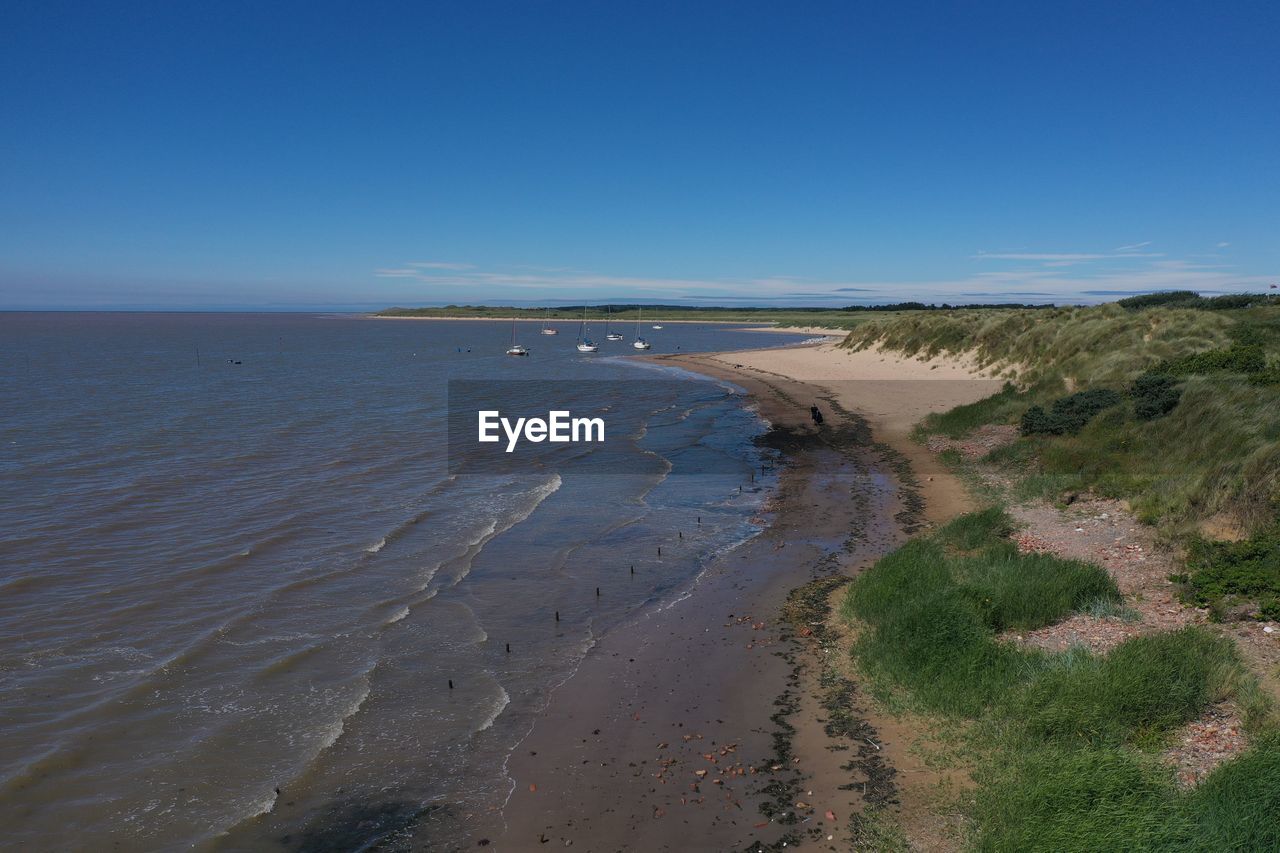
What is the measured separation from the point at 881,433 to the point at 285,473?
22378 millimetres

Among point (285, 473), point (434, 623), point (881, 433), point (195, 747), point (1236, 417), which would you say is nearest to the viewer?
point (195, 747)

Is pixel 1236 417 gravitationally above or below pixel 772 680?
above

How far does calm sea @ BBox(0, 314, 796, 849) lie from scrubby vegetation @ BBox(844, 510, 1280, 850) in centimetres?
482

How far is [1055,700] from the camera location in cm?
840

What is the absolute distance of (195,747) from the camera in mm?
9688

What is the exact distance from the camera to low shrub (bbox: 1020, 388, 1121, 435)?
23422mm

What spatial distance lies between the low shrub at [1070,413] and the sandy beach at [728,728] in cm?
643

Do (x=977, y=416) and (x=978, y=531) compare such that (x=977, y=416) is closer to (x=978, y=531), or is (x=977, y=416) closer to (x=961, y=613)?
(x=978, y=531)

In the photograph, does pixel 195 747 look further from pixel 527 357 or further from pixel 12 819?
pixel 527 357

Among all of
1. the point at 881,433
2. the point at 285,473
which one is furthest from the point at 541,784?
the point at 881,433

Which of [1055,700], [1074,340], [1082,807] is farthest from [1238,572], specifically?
[1074,340]

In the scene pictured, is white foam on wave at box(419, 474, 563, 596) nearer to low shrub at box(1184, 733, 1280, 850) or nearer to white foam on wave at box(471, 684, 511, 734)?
white foam on wave at box(471, 684, 511, 734)

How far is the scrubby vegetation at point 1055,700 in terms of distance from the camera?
241 inches

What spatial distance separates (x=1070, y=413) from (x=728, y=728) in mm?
19123
